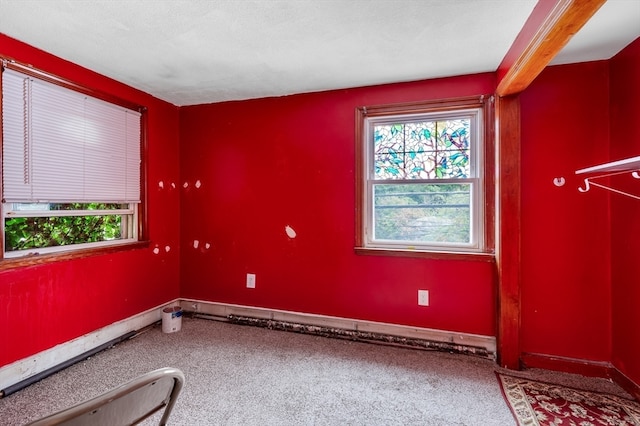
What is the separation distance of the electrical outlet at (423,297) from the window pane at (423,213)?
448mm

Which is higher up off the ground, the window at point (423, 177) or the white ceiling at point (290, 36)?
the white ceiling at point (290, 36)

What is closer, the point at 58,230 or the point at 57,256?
the point at 57,256

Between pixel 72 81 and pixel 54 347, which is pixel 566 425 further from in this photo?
pixel 72 81

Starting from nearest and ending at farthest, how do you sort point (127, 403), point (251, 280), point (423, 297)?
1. point (127, 403)
2. point (423, 297)
3. point (251, 280)

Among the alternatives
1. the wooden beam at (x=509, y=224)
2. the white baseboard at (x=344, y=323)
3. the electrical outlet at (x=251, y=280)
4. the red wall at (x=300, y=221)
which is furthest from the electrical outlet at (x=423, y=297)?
the electrical outlet at (x=251, y=280)

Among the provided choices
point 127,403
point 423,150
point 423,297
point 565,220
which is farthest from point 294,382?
point 565,220

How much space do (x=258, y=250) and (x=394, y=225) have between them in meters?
1.41

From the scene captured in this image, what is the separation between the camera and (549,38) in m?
1.58

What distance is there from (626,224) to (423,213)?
1346 mm

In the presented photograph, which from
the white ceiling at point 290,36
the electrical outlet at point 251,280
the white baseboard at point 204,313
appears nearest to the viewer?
the white ceiling at point 290,36

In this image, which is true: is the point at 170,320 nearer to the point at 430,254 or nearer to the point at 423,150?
the point at 430,254

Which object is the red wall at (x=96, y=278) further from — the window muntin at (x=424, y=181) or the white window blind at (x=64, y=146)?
the window muntin at (x=424, y=181)

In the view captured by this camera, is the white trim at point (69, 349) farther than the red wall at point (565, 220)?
No

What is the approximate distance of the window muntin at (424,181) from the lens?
8.95ft
